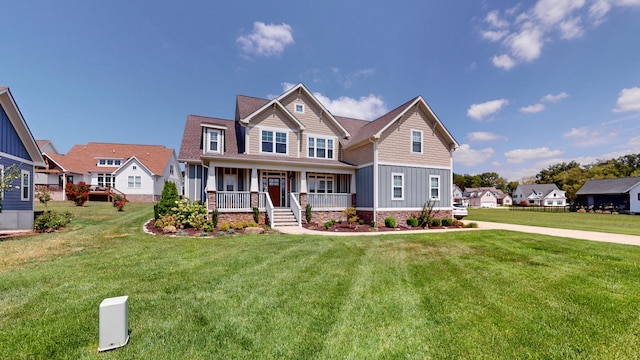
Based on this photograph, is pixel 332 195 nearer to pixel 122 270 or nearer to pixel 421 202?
pixel 421 202

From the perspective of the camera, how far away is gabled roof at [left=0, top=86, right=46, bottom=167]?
446 inches

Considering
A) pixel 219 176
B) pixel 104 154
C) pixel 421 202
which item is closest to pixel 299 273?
pixel 219 176

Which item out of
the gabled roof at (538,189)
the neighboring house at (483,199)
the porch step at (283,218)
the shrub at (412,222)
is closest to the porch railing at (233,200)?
the porch step at (283,218)

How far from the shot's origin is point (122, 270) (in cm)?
569

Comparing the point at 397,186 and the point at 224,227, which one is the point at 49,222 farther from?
the point at 397,186

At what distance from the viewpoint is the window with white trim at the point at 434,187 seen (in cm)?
1634

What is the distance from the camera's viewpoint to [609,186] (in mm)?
40188

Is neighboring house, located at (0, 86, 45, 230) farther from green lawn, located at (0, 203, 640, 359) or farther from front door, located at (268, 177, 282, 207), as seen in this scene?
front door, located at (268, 177, 282, 207)

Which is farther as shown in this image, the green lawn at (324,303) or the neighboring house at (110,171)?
the neighboring house at (110,171)

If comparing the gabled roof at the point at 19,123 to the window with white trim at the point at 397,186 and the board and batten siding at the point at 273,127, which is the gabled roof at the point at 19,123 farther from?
the window with white trim at the point at 397,186

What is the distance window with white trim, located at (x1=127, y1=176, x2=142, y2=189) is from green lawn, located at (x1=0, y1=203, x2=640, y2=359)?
25.8 metres

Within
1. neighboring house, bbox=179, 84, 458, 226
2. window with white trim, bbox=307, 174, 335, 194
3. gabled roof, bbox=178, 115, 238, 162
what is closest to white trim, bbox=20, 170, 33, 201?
gabled roof, bbox=178, 115, 238, 162

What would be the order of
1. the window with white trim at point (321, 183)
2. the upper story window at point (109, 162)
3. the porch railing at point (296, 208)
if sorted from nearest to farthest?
the porch railing at point (296, 208)
the window with white trim at point (321, 183)
the upper story window at point (109, 162)

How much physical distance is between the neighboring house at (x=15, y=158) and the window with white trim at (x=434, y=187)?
20483 mm
